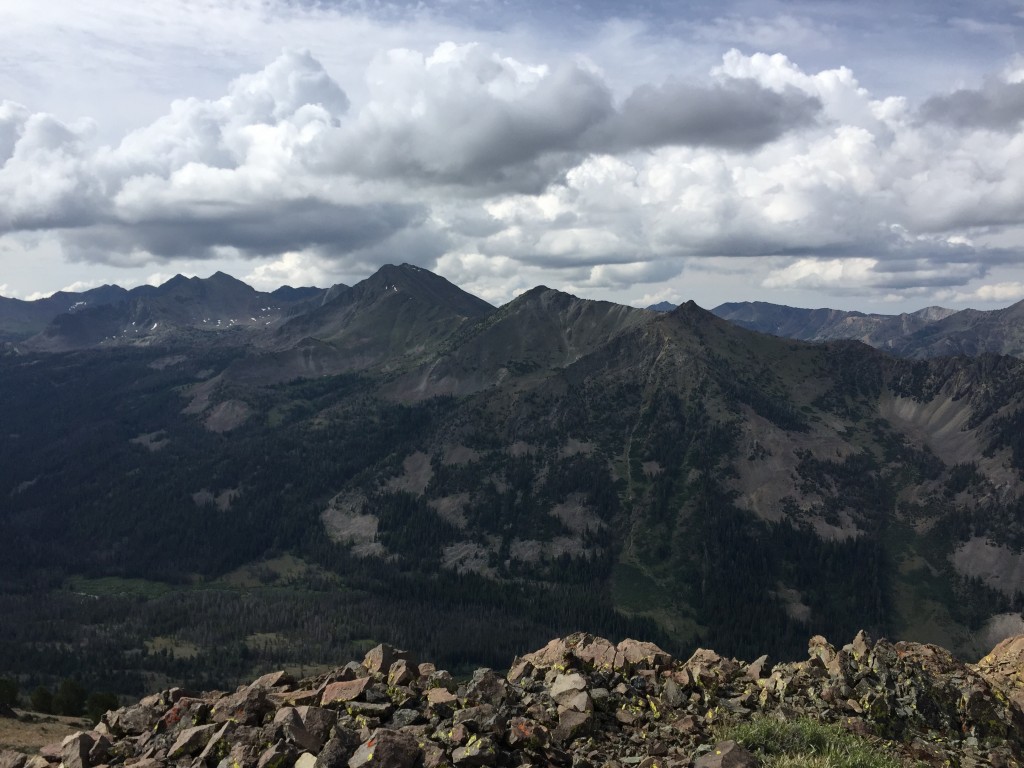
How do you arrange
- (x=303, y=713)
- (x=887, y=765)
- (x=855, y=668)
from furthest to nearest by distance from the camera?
1. (x=855, y=668)
2. (x=303, y=713)
3. (x=887, y=765)

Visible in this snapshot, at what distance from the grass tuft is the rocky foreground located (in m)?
1.48

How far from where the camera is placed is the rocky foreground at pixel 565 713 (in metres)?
27.8

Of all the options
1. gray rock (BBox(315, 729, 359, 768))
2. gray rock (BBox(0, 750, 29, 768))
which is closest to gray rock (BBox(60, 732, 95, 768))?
gray rock (BBox(0, 750, 29, 768))

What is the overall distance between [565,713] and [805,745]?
10.4 m

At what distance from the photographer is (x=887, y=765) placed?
26828 mm

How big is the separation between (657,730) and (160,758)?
902 inches

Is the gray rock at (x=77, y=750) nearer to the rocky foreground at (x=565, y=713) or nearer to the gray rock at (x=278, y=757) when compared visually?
the rocky foreground at (x=565, y=713)

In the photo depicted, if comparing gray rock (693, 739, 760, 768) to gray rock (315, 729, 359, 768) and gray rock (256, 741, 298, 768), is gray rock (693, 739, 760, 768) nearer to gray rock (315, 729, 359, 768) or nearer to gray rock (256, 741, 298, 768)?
gray rock (315, 729, 359, 768)

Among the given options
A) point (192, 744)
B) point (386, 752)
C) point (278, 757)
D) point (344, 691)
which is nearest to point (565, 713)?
point (386, 752)

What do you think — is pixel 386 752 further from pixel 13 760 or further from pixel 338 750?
pixel 13 760

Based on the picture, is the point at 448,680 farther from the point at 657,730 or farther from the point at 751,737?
the point at 751,737

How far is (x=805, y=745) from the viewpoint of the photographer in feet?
92.4

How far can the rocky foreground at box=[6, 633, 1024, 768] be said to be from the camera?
91.2ft

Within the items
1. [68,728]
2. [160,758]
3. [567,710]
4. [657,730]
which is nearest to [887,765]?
[657,730]
